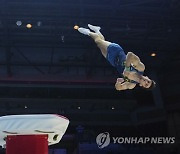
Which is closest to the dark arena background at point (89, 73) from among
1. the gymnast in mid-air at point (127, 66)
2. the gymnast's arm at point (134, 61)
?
the gymnast in mid-air at point (127, 66)

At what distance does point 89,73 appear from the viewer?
36.7 ft

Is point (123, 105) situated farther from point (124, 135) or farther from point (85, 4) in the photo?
point (85, 4)

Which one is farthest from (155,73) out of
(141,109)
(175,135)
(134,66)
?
(134,66)

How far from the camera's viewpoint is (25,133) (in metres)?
1.65

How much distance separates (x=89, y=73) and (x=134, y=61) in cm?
753

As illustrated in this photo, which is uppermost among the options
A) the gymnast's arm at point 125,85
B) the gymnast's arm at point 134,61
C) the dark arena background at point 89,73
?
the dark arena background at point 89,73

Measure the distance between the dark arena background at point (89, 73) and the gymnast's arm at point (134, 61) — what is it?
203 inches

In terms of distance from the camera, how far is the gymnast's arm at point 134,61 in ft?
11.9

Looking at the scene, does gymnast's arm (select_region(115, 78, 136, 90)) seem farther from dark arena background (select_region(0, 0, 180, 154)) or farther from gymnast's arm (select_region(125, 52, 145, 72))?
dark arena background (select_region(0, 0, 180, 154))

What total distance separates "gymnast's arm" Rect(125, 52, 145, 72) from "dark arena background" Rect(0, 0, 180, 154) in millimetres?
5145

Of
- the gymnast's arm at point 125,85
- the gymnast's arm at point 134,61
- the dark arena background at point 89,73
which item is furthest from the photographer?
the dark arena background at point 89,73

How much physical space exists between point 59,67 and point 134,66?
25.2 ft

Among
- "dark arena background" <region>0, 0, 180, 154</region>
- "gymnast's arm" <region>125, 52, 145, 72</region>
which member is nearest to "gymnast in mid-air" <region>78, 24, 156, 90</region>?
"gymnast's arm" <region>125, 52, 145, 72</region>

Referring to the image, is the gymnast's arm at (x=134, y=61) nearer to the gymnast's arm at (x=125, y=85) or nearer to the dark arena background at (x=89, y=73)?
the gymnast's arm at (x=125, y=85)
